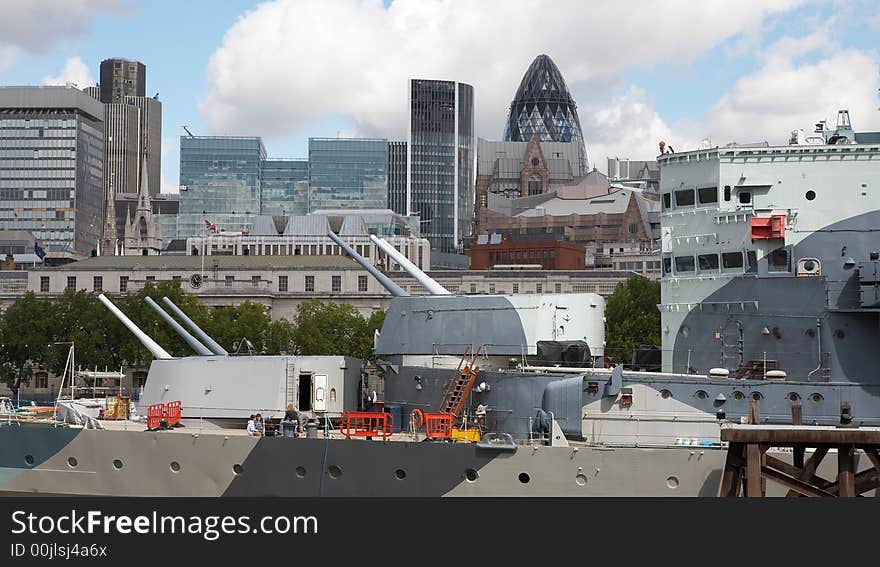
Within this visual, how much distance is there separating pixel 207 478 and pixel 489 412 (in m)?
5.52

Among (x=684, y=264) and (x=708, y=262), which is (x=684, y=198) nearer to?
(x=684, y=264)

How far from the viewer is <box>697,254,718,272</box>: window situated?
2781 cm

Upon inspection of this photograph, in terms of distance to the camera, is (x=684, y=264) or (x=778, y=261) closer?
(x=778, y=261)

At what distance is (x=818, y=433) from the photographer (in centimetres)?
2206

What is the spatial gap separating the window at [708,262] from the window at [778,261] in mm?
1131

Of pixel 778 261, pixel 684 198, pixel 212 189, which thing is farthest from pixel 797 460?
pixel 212 189

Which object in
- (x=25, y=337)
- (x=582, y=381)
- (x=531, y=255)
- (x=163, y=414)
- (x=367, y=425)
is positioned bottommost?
(x=367, y=425)

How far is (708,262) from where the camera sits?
27922 mm

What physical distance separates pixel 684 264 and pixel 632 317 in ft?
171

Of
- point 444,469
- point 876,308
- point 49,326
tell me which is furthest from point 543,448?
point 49,326

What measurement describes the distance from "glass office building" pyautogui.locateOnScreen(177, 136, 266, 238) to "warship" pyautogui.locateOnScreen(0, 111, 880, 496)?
165m

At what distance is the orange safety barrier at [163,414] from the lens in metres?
27.9

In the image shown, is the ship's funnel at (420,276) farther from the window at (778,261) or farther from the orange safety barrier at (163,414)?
the window at (778,261)
